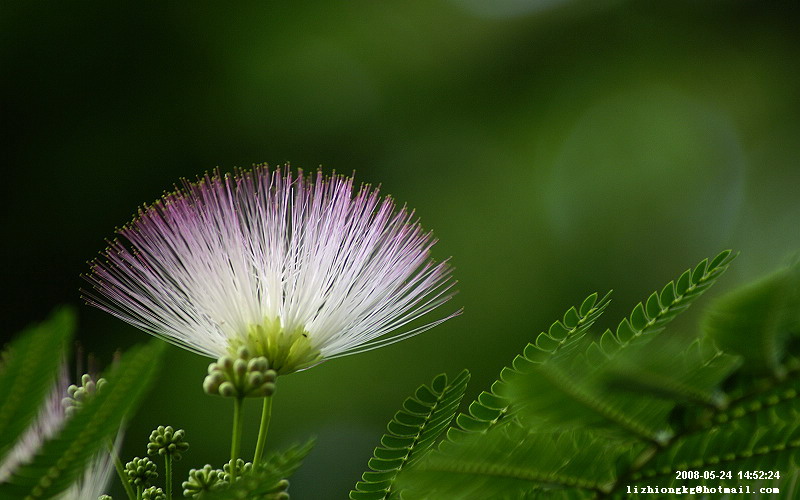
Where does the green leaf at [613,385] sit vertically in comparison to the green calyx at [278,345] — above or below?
below

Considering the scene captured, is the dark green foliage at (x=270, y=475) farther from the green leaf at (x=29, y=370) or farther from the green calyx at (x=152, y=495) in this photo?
the green calyx at (x=152, y=495)

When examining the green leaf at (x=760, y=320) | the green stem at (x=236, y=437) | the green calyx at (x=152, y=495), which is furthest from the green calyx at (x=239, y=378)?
the green leaf at (x=760, y=320)

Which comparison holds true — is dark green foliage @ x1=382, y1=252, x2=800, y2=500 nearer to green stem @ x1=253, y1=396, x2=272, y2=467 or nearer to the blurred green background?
green stem @ x1=253, y1=396, x2=272, y2=467

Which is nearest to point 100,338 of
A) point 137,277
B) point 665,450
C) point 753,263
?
point 753,263

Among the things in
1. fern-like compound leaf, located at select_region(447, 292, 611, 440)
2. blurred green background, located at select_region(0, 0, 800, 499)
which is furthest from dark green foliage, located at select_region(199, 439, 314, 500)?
blurred green background, located at select_region(0, 0, 800, 499)

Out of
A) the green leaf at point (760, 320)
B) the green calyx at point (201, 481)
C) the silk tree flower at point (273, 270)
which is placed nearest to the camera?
the green leaf at point (760, 320)

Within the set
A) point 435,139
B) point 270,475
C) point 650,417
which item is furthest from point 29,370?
point 435,139

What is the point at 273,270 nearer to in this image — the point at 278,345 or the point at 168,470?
the point at 278,345
